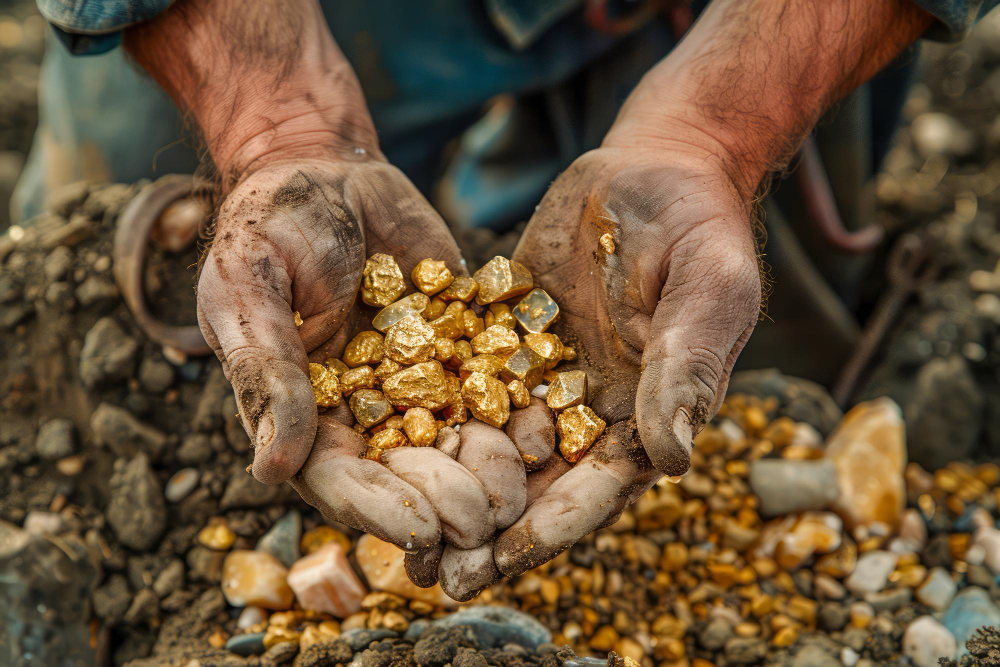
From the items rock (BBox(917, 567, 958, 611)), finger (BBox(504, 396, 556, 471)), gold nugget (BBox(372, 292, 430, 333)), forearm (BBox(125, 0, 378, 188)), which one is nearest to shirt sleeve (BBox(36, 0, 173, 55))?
forearm (BBox(125, 0, 378, 188))

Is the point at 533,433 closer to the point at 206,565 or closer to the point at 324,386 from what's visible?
the point at 324,386

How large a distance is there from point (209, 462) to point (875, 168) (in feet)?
9.26

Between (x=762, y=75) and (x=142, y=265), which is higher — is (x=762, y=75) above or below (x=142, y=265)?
above

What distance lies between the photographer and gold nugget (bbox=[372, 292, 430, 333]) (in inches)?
58.7

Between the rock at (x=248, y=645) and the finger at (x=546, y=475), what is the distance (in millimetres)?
696

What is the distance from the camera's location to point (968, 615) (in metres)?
1.66

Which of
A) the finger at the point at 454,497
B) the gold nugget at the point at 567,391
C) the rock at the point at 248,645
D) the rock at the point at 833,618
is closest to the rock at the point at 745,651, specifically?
the rock at the point at 833,618

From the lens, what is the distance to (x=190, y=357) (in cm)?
191

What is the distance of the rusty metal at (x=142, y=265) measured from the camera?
187cm

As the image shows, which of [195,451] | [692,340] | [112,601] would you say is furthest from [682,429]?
[112,601]

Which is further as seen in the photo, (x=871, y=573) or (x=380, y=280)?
(x=871, y=573)

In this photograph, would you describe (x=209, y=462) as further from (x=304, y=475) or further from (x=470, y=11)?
(x=470, y=11)

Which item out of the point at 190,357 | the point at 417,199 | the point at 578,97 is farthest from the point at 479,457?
the point at 578,97

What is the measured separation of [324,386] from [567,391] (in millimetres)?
462
